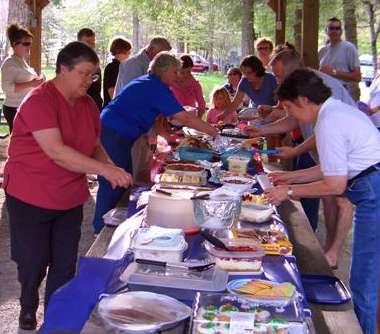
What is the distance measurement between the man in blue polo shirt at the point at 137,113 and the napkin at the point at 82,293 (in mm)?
1805

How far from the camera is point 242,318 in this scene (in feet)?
5.03

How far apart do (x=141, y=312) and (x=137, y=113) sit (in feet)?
7.90

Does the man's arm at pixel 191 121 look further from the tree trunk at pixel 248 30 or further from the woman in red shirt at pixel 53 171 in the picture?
the tree trunk at pixel 248 30

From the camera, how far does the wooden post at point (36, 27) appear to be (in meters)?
7.50

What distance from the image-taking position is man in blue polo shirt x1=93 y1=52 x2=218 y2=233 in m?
3.78

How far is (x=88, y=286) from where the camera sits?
1909 millimetres

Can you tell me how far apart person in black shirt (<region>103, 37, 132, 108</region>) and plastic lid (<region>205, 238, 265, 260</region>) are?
4.32 m

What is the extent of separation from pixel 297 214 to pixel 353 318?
1.31m

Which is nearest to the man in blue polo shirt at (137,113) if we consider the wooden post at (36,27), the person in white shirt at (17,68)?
the person in white shirt at (17,68)

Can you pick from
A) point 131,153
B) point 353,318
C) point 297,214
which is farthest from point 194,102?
point 353,318

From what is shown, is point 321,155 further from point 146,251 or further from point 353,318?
point 146,251

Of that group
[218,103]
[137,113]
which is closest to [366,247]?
[137,113]

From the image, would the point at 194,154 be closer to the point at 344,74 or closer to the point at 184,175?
the point at 184,175

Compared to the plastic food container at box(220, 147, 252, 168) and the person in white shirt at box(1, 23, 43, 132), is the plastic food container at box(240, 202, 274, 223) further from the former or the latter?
the person in white shirt at box(1, 23, 43, 132)
